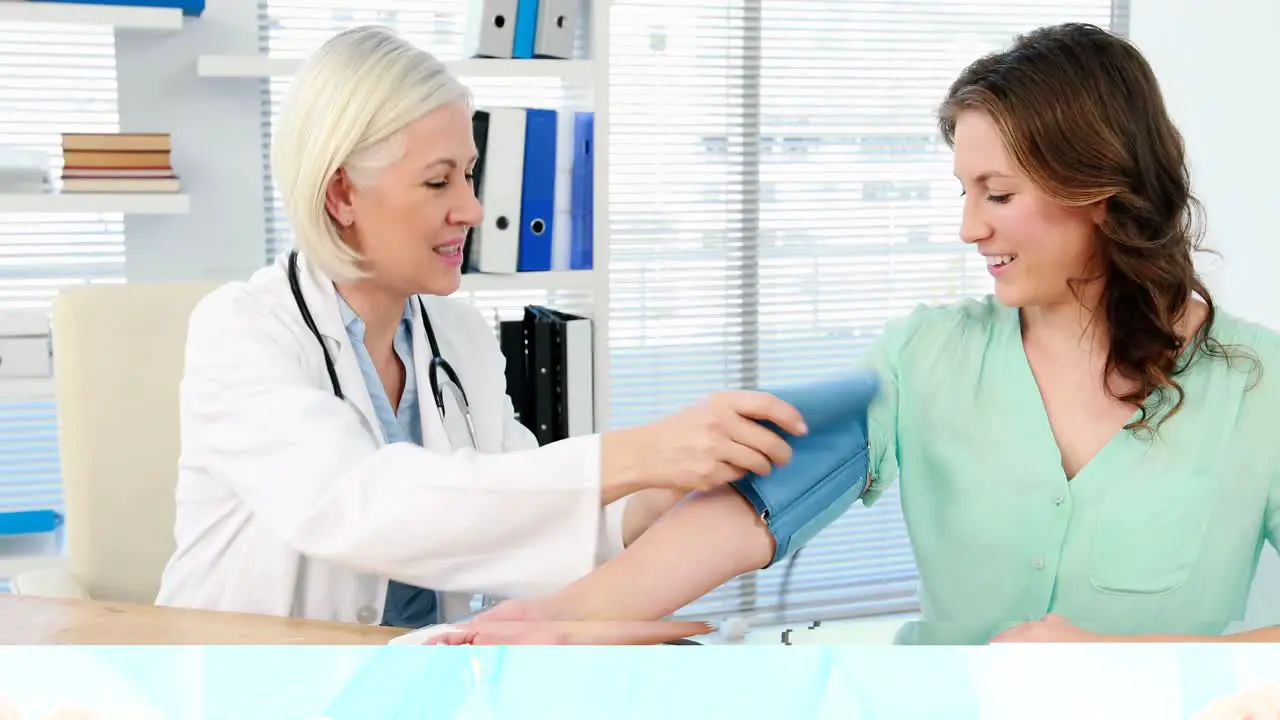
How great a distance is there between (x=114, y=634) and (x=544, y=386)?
4.84ft

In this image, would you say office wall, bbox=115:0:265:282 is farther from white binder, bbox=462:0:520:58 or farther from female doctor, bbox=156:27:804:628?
female doctor, bbox=156:27:804:628

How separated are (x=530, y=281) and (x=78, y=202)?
2.83 feet

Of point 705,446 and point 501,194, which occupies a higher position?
point 501,194

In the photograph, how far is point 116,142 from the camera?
223cm

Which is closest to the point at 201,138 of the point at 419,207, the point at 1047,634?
the point at 419,207

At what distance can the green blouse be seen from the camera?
4.13 feet

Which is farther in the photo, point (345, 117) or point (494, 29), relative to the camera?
point (494, 29)

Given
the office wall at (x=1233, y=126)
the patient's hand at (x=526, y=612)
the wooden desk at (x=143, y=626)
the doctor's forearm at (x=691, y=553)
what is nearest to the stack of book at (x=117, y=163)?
the wooden desk at (x=143, y=626)

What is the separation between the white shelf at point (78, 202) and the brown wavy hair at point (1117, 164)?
1.57 m

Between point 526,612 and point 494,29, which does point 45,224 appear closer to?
point 494,29

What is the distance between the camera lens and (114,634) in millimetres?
918

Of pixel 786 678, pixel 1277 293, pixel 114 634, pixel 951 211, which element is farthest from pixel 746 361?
pixel 786 678

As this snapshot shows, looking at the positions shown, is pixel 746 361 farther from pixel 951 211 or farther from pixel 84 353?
pixel 84 353

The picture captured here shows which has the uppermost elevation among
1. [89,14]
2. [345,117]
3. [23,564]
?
[89,14]
